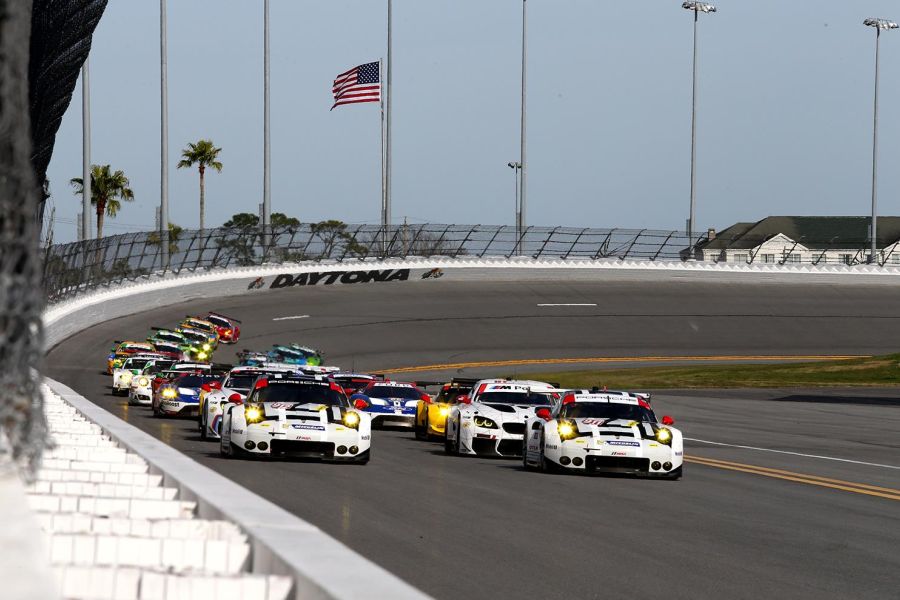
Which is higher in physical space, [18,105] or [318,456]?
[18,105]

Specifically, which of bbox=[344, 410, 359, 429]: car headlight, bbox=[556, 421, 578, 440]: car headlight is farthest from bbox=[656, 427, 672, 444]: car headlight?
bbox=[344, 410, 359, 429]: car headlight

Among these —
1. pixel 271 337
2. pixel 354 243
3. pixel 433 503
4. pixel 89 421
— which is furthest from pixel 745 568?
pixel 354 243

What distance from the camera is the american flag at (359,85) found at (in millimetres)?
70688

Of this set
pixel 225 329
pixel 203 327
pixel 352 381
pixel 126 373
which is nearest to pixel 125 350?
pixel 126 373

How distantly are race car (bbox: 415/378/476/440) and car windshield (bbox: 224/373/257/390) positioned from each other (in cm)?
341

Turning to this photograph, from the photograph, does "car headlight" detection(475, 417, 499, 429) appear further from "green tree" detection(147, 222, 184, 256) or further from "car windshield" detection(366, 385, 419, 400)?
"green tree" detection(147, 222, 184, 256)

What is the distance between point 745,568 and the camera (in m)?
10.6

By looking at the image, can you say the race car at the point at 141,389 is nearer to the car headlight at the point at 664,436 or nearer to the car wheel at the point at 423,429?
the car wheel at the point at 423,429

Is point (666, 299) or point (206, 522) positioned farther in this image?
point (666, 299)

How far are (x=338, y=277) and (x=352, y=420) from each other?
56.1 meters

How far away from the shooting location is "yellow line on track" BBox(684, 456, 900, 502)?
→ 17144 mm

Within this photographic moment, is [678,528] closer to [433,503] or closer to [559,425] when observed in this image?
[433,503]

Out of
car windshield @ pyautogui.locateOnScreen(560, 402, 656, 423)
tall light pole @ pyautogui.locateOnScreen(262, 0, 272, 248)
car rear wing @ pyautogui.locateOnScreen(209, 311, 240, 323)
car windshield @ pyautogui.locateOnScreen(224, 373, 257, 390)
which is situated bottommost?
car rear wing @ pyautogui.locateOnScreen(209, 311, 240, 323)

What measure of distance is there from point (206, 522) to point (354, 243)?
69.3 meters
